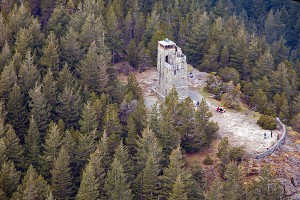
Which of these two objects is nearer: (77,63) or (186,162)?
(186,162)

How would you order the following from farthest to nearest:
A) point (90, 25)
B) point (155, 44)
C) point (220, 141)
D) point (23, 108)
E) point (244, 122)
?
point (155, 44) → point (90, 25) → point (244, 122) → point (220, 141) → point (23, 108)

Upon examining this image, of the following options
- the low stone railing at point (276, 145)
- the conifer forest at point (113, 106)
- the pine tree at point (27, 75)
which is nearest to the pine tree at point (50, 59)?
the conifer forest at point (113, 106)

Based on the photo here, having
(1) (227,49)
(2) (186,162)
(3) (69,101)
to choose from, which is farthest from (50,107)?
(1) (227,49)

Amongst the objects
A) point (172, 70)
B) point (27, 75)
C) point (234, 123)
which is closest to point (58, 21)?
point (27, 75)

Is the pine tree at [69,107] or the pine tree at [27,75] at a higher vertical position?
the pine tree at [27,75]

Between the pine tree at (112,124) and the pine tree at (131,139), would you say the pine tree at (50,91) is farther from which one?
the pine tree at (131,139)

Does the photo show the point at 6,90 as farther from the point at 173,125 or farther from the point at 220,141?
the point at 220,141

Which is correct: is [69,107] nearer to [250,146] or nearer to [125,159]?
[125,159]

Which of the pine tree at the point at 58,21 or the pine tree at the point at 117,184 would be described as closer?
the pine tree at the point at 117,184
